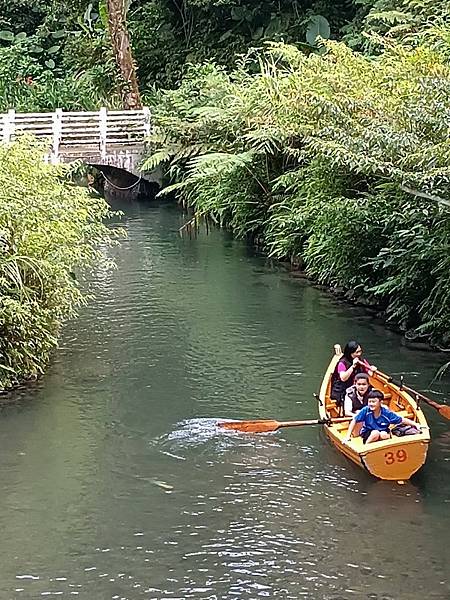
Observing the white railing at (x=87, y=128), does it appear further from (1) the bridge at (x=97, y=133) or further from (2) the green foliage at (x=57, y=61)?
(2) the green foliage at (x=57, y=61)

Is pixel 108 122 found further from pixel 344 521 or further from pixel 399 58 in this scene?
pixel 344 521

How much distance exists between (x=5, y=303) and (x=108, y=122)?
15.5 metres

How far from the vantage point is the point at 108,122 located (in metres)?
24.8

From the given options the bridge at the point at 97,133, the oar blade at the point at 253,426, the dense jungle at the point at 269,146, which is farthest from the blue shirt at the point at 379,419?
the bridge at the point at 97,133

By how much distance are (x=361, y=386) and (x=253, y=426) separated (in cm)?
111

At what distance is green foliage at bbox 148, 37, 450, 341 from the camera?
1179 cm

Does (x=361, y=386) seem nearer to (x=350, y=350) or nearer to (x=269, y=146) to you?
(x=350, y=350)

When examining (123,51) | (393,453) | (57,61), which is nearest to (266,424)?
(393,453)

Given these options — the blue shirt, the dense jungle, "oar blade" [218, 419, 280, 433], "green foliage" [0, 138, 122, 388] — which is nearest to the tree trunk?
the dense jungle

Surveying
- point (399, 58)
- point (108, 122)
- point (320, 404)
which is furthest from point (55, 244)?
point (108, 122)

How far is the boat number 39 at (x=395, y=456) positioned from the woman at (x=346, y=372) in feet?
4.56

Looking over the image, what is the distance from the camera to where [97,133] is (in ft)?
80.5

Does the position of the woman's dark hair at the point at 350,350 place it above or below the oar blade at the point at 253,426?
above

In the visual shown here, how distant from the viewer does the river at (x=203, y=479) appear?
6879 millimetres
